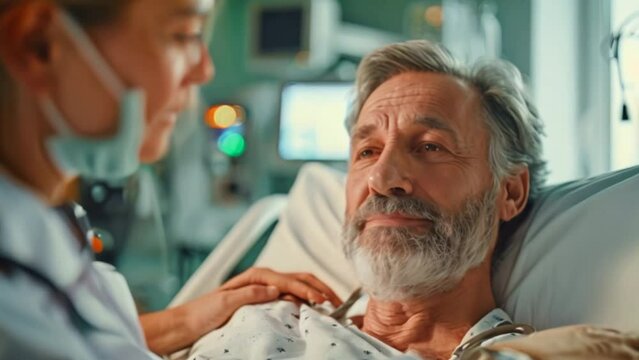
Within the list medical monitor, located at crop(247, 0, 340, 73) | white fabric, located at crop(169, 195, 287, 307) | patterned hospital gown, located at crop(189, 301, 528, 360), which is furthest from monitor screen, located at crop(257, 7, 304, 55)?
patterned hospital gown, located at crop(189, 301, 528, 360)

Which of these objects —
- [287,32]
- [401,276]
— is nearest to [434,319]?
[401,276]

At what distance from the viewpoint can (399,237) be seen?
3.82 feet

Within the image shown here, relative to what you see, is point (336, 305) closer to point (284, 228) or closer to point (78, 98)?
point (284, 228)

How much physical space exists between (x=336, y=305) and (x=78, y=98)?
918 millimetres

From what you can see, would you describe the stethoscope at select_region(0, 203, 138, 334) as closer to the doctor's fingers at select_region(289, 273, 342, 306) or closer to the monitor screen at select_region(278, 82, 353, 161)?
the doctor's fingers at select_region(289, 273, 342, 306)

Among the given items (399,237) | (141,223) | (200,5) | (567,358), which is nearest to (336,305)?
(399,237)

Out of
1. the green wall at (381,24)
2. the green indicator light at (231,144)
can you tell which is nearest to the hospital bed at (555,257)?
the green indicator light at (231,144)

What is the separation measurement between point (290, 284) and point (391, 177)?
0.28 m

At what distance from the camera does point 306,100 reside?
3.33m

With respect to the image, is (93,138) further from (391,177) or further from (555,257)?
(555,257)

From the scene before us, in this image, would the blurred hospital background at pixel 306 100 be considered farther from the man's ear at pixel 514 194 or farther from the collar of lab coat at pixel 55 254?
the man's ear at pixel 514 194

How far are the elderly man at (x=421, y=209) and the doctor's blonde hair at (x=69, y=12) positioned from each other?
0.69 m

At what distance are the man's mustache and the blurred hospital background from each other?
0.26 meters

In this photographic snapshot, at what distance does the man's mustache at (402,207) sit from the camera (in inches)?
46.0
